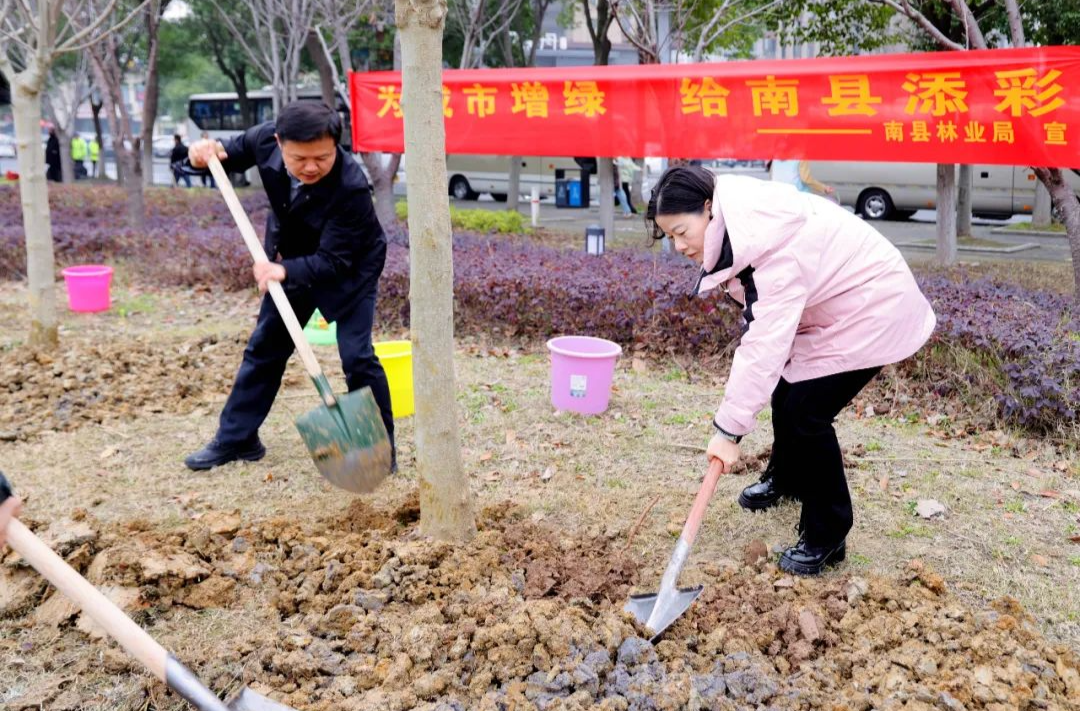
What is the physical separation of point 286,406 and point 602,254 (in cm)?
356

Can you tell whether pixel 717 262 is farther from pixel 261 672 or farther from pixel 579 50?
pixel 579 50

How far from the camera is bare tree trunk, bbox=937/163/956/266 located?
28.7 feet

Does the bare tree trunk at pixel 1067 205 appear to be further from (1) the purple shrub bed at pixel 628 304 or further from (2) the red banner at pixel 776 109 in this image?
(1) the purple shrub bed at pixel 628 304

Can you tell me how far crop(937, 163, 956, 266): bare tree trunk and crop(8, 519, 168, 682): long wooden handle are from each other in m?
8.33

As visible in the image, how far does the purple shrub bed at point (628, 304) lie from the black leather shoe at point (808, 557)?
180 centimetres

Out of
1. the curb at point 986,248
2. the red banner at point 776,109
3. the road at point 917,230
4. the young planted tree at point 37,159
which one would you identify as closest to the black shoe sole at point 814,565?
the red banner at point 776,109

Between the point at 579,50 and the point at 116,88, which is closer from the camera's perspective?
the point at 116,88

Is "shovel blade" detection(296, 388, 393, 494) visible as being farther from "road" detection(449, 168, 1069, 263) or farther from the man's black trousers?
"road" detection(449, 168, 1069, 263)

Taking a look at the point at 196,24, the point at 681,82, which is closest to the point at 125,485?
the point at 681,82

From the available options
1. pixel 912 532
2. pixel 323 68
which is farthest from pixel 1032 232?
pixel 912 532

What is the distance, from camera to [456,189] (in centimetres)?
2297

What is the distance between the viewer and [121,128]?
36.0ft

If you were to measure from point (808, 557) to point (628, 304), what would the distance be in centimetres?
311

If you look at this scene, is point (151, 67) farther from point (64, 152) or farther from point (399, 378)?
point (64, 152)
